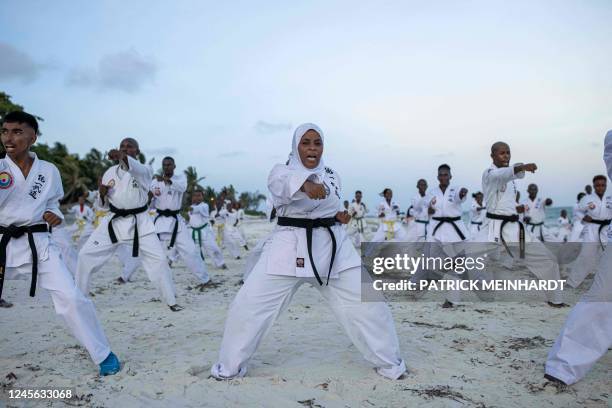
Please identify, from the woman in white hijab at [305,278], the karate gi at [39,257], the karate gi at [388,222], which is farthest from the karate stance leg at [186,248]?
the karate gi at [388,222]

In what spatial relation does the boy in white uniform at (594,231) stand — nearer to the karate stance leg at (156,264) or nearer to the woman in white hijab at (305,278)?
the woman in white hijab at (305,278)

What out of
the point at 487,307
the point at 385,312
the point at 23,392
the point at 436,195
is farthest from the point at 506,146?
the point at 23,392

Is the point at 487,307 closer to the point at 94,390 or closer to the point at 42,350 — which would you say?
the point at 94,390

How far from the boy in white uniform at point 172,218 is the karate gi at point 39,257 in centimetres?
374

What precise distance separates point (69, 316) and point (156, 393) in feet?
3.03

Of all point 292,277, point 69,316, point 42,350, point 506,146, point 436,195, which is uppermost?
point 506,146

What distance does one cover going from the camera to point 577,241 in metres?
9.39

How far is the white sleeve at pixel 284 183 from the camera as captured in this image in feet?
10.7

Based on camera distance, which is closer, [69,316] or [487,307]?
[69,316]

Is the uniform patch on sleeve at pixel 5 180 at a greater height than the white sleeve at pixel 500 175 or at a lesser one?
→ lesser

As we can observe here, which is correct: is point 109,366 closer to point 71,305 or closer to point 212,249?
point 71,305

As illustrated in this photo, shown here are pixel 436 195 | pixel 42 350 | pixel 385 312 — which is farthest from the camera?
pixel 436 195

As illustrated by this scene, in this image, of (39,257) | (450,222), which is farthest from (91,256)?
(450,222)

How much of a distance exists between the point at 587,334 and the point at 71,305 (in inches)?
155
